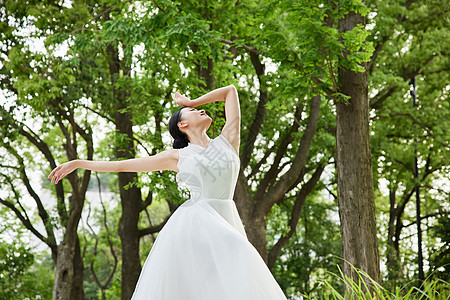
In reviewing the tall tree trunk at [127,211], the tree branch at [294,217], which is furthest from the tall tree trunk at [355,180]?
the tall tree trunk at [127,211]

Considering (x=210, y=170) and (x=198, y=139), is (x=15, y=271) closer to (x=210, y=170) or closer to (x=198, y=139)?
(x=198, y=139)

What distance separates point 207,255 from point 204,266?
8 centimetres

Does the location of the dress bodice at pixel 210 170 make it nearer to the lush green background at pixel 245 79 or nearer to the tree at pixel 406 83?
the lush green background at pixel 245 79

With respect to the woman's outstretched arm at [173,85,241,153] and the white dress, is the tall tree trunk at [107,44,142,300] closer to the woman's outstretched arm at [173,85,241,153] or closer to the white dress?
the woman's outstretched arm at [173,85,241,153]

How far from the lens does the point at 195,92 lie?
10.6 m

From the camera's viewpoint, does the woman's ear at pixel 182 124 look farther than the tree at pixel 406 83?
No

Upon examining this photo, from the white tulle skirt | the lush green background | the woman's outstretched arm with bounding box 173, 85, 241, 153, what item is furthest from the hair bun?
the lush green background

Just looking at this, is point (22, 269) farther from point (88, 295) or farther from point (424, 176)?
point (424, 176)

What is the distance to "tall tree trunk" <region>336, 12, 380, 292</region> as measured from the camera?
693cm

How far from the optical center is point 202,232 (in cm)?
368

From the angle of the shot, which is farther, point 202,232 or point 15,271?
point 15,271

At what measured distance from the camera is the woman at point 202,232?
11.2 ft

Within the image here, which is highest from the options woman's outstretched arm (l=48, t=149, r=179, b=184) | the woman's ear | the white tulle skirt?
the woman's ear

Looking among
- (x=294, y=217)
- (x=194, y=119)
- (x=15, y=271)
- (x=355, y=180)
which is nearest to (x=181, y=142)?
(x=194, y=119)
